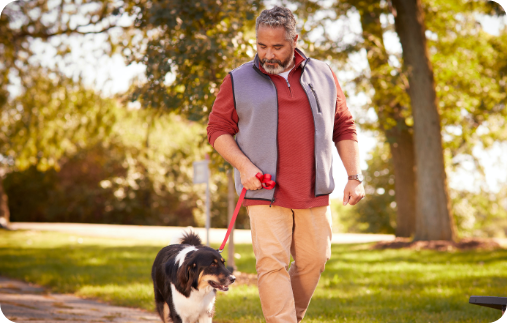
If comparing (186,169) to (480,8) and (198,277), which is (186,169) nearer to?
(480,8)

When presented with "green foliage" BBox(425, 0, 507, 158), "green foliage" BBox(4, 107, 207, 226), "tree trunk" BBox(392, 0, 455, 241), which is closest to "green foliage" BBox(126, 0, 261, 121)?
"tree trunk" BBox(392, 0, 455, 241)

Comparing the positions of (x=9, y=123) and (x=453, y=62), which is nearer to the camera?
(x=453, y=62)

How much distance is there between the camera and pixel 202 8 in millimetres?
6734

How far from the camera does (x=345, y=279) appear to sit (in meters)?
7.45

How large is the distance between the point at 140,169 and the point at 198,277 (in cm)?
1968

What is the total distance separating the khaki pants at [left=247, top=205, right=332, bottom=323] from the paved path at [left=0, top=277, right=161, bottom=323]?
2576mm

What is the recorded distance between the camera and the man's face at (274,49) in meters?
2.98

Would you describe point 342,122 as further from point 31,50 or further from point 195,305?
point 31,50

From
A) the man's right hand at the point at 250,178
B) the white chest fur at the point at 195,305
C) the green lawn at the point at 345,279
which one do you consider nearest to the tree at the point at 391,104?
the green lawn at the point at 345,279

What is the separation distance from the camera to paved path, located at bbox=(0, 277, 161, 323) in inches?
205

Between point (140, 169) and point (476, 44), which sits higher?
point (476, 44)

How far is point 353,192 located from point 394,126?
440 inches

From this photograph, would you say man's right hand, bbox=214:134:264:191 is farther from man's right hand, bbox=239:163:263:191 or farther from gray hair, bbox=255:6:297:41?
gray hair, bbox=255:6:297:41

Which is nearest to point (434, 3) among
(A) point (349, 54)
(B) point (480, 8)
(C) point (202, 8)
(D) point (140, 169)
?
(B) point (480, 8)
